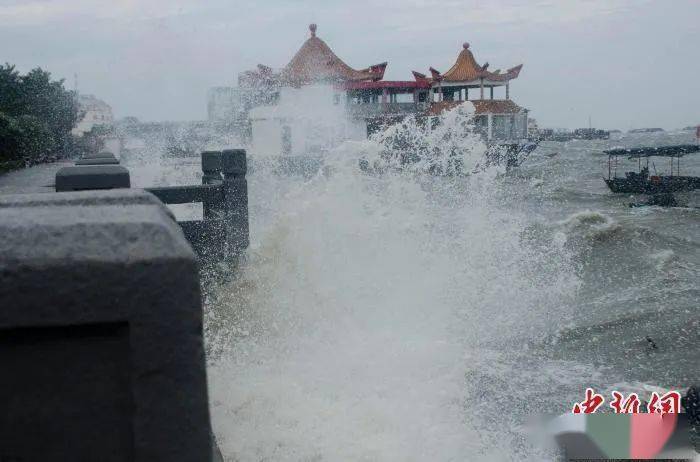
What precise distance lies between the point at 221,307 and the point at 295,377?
221cm

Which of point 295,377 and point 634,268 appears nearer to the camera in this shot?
point 295,377

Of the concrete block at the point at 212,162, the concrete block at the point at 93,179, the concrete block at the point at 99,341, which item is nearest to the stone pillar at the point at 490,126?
the concrete block at the point at 212,162

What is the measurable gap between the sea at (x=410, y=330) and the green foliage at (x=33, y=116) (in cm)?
839

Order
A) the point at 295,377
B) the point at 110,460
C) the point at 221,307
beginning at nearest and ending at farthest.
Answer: the point at 110,460
the point at 295,377
the point at 221,307

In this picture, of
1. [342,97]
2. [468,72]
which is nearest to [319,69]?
[342,97]

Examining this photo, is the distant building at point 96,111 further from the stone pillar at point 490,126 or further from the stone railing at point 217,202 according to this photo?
the stone railing at point 217,202

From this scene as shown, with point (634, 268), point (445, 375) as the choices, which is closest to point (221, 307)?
point (445, 375)

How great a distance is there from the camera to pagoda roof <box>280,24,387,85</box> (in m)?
39.9

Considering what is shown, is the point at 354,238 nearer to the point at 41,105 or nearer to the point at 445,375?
the point at 445,375

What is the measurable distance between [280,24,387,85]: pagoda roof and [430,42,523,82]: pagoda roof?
4788 millimetres

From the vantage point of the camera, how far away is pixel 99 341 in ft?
4.43

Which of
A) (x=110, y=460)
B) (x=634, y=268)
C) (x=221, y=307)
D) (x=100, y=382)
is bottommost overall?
(x=634, y=268)

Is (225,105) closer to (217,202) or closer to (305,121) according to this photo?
(305,121)

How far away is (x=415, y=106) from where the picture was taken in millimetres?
42906
